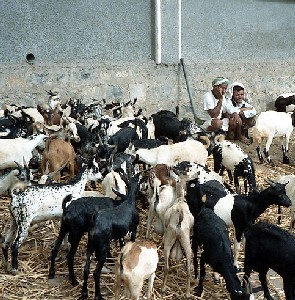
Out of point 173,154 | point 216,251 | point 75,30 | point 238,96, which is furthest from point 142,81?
point 216,251

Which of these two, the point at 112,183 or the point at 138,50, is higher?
the point at 138,50

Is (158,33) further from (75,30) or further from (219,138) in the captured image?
(219,138)

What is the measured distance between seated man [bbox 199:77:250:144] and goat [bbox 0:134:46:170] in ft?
12.9

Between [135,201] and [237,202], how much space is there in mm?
1016

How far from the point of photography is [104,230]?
14.7 ft

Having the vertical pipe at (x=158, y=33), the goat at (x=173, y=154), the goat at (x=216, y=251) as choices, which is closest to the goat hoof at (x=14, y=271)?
the goat at (x=216, y=251)

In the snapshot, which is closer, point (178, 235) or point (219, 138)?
point (178, 235)

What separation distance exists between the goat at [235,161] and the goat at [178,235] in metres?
2.06

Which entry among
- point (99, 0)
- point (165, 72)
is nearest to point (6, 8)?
point (99, 0)

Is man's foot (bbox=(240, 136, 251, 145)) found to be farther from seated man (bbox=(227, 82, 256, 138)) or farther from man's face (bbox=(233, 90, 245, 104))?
man's face (bbox=(233, 90, 245, 104))

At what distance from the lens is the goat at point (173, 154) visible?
6934 mm

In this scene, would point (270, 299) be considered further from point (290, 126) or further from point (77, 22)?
point (77, 22)

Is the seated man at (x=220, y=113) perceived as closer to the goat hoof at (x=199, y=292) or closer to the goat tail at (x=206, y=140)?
the goat tail at (x=206, y=140)

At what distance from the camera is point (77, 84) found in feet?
Result: 34.7
